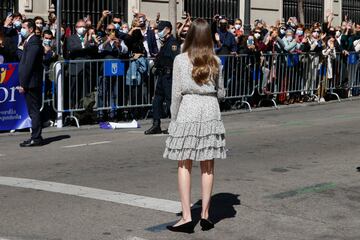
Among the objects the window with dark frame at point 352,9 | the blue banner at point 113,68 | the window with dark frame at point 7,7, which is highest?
the window with dark frame at point 352,9

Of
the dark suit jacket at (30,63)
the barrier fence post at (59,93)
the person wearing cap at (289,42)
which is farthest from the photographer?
the person wearing cap at (289,42)

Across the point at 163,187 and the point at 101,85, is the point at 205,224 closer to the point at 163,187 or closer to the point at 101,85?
the point at 163,187

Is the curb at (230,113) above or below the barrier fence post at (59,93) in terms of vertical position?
below

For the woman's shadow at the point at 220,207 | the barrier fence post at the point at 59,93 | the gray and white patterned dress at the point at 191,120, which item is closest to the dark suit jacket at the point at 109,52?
the barrier fence post at the point at 59,93

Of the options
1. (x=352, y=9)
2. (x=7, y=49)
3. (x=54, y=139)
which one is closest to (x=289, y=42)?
(x=7, y=49)

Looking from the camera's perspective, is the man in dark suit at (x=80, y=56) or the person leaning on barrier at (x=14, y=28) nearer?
the man in dark suit at (x=80, y=56)

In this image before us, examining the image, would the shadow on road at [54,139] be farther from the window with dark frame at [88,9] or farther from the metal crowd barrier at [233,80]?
the window with dark frame at [88,9]

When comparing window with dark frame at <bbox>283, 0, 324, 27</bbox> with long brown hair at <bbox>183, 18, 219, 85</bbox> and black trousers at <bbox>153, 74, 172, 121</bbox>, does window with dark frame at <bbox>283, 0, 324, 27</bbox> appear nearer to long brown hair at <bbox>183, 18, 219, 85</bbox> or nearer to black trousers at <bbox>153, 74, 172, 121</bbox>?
black trousers at <bbox>153, 74, 172, 121</bbox>

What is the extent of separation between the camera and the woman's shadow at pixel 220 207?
7527 mm

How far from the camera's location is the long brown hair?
684 centimetres

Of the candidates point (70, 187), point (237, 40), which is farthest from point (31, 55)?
point (237, 40)

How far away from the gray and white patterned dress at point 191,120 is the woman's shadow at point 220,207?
2.68ft

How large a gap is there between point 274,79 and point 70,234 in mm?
13325

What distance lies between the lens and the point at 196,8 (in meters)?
27.6
